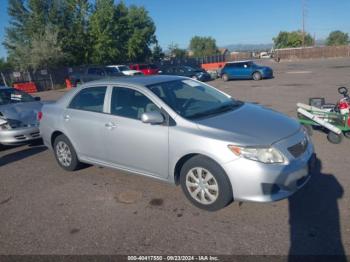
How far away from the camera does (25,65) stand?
3453cm

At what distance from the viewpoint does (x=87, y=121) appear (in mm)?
4871

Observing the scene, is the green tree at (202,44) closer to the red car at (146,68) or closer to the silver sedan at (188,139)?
the red car at (146,68)

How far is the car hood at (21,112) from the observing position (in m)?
7.23

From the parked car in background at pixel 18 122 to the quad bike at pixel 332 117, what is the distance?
5.79m

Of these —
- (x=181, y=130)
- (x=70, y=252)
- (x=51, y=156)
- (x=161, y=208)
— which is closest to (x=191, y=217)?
(x=161, y=208)

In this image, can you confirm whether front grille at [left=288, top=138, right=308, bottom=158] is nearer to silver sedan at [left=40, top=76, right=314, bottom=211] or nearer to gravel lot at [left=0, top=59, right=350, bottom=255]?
silver sedan at [left=40, top=76, right=314, bottom=211]

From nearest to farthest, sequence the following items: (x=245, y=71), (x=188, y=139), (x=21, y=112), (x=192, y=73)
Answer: (x=188, y=139)
(x=21, y=112)
(x=245, y=71)
(x=192, y=73)

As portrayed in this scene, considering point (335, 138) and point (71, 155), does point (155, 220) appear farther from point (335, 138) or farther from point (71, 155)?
point (335, 138)

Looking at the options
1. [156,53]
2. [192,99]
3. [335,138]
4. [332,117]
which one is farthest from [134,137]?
[156,53]

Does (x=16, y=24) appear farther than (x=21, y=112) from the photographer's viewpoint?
Yes

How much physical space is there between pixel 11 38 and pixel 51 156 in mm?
44305

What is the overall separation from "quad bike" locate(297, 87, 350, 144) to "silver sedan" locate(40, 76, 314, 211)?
2407 millimetres

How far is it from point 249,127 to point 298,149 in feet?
2.02

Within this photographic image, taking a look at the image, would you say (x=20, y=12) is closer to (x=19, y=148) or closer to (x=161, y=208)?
(x=19, y=148)
